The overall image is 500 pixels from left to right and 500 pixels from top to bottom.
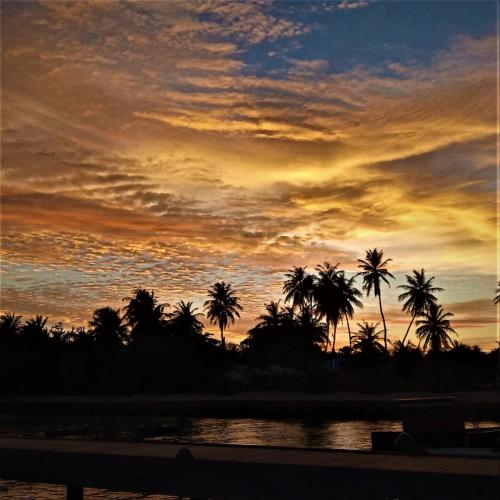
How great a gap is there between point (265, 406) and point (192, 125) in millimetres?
25510

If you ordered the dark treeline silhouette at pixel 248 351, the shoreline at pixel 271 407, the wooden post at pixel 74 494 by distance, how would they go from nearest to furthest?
the wooden post at pixel 74 494 → the shoreline at pixel 271 407 → the dark treeline silhouette at pixel 248 351

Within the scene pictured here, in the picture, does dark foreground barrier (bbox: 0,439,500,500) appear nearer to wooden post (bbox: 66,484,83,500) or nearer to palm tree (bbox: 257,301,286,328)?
wooden post (bbox: 66,484,83,500)

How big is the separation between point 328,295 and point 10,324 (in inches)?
1536

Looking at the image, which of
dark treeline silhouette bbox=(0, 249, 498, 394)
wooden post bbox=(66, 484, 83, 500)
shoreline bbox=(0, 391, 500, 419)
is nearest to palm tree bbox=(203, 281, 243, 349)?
dark treeline silhouette bbox=(0, 249, 498, 394)

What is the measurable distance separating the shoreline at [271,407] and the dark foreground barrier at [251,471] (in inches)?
930

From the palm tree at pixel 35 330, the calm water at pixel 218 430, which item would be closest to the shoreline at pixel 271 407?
the calm water at pixel 218 430

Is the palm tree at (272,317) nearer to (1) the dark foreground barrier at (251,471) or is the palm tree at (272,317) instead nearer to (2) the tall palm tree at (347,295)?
(2) the tall palm tree at (347,295)

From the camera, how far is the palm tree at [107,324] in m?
82.5

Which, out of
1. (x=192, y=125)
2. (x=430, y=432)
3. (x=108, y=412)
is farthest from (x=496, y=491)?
(x=108, y=412)

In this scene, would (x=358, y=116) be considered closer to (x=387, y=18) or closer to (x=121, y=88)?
(x=387, y=18)

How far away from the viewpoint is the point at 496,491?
727 centimetres

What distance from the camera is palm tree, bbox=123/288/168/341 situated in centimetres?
8031

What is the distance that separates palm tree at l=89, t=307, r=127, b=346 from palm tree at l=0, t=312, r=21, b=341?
364 inches

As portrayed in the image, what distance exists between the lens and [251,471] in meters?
8.69
